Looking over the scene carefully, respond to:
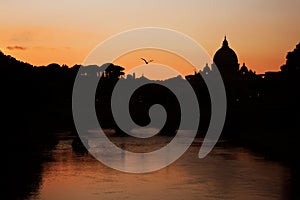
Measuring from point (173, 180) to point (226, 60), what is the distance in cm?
11492

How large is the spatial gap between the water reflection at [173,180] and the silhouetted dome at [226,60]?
101 m

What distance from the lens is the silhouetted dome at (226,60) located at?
5817 inches

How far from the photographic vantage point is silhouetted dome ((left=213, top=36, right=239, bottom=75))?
14775 cm

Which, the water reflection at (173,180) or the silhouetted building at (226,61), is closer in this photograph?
the water reflection at (173,180)

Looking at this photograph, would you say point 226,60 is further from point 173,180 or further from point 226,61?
point 173,180

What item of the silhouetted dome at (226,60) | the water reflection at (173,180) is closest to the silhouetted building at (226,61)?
the silhouetted dome at (226,60)

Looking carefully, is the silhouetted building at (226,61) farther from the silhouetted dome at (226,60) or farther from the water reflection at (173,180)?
the water reflection at (173,180)

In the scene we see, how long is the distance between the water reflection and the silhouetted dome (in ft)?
330

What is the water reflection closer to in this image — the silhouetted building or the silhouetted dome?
the silhouetted building

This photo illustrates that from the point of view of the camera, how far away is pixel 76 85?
113m

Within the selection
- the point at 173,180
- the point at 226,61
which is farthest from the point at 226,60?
the point at 173,180

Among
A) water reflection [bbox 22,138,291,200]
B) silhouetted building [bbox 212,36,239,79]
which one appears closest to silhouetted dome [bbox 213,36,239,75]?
silhouetted building [bbox 212,36,239,79]

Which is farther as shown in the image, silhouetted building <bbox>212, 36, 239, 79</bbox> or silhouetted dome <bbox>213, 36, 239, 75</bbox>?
silhouetted dome <bbox>213, 36, 239, 75</bbox>

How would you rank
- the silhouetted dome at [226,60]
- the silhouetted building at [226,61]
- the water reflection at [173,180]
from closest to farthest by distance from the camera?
1. the water reflection at [173,180]
2. the silhouetted building at [226,61]
3. the silhouetted dome at [226,60]
